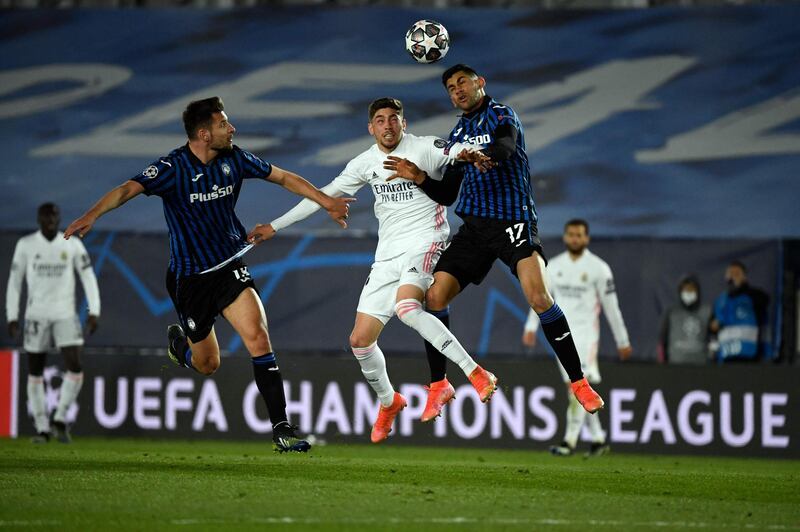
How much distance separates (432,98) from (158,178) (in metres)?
10.3

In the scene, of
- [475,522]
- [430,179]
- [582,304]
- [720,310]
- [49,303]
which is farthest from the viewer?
[720,310]

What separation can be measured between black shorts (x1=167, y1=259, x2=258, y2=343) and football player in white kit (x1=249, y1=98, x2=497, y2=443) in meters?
0.33

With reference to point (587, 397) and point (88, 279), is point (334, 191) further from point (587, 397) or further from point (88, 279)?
point (88, 279)

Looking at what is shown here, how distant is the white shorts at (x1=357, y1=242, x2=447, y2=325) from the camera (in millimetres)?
9219

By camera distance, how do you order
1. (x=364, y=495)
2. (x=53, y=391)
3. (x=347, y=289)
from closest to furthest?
(x=364, y=495) < (x=53, y=391) < (x=347, y=289)

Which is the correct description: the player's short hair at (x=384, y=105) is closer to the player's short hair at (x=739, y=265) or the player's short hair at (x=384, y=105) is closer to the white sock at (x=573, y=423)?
the white sock at (x=573, y=423)

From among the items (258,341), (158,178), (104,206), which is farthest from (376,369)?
(104,206)

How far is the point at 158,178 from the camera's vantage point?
870cm

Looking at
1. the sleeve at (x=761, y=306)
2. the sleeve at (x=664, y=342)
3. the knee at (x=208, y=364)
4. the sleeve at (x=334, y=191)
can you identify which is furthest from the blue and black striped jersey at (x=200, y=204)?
the sleeve at (x=761, y=306)

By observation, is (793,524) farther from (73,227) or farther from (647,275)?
(647,275)

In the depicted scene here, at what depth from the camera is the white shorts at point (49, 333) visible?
13.5 meters

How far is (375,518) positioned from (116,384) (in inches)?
325

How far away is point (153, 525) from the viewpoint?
6.35 meters

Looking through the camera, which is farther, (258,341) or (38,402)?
(38,402)
